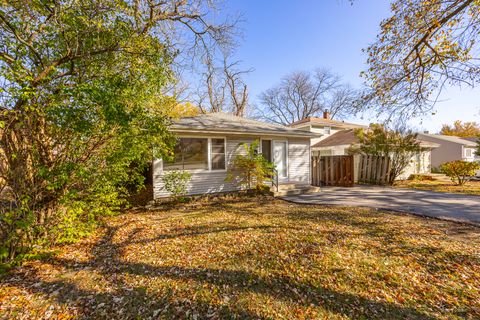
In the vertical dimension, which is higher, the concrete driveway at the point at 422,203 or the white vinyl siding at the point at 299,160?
the white vinyl siding at the point at 299,160

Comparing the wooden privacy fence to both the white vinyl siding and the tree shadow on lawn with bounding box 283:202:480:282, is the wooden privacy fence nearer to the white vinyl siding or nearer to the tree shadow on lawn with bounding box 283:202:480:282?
the white vinyl siding

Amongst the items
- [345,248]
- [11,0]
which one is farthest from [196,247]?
[11,0]

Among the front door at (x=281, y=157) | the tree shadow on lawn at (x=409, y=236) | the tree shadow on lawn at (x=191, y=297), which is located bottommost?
the tree shadow on lawn at (x=191, y=297)

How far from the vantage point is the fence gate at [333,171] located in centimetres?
1106

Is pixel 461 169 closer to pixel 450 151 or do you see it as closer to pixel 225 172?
pixel 225 172

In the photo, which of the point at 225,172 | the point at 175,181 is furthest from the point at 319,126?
the point at 175,181

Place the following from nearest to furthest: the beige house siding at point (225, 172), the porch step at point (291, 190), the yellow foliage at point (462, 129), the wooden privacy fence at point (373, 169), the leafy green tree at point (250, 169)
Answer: the beige house siding at point (225, 172), the leafy green tree at point (250, 169), the porch step at point (291, 190), the wooden privacy fence at point (373, 169), the yellow foliage at point (462, 129)

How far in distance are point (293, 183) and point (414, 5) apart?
7413 millimetres

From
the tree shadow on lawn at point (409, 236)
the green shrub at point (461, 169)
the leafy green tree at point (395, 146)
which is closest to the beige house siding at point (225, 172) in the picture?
the tree shadow on lawn at point (409, 236)

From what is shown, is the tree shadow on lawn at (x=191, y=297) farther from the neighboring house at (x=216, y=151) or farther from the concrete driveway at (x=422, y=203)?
the concrete driveway at (x=422, y=203)

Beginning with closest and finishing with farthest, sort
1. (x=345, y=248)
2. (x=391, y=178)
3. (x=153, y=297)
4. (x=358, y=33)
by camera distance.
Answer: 1. (x=153, y=297)
2. (x=345, y=248)
3. (x=358, y=33)
4. (x=391, y=178)

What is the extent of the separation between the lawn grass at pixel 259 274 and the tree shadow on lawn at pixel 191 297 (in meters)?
0.01

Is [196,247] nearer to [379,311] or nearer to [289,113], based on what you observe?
[379,311]

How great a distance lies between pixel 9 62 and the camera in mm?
3559
